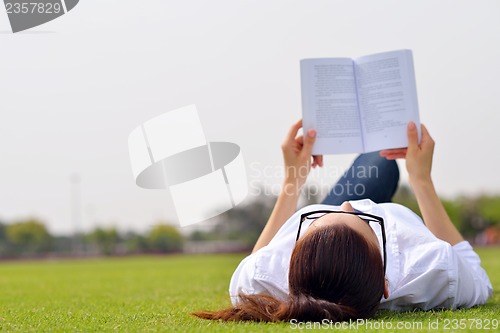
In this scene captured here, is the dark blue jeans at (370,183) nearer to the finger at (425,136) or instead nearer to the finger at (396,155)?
the finger at (396,155)

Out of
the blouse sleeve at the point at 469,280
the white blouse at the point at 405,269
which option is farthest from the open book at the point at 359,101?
the blouse sleeve at the point at 469,280

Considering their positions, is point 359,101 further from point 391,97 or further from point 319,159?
point 319,159

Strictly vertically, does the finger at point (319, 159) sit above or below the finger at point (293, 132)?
below

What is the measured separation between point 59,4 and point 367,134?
591 centimetres

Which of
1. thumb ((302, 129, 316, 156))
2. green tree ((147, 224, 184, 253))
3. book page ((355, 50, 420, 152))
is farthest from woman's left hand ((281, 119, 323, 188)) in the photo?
green tree ((147, 224, 184, 253))

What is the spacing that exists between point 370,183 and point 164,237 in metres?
67.9

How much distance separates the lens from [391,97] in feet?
12.2

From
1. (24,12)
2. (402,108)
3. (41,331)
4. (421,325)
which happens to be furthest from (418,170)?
(24,12)

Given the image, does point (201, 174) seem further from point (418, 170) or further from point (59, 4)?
point (59, 4)

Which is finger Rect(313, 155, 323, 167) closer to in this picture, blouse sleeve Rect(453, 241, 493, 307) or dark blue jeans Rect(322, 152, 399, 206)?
dark blue jeans Rect(322, 152, 399, 206)

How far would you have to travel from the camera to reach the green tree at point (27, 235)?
64.8 metres

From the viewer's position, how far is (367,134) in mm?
3807

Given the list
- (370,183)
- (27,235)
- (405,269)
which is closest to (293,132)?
(370,183)

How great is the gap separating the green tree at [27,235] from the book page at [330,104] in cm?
6344
